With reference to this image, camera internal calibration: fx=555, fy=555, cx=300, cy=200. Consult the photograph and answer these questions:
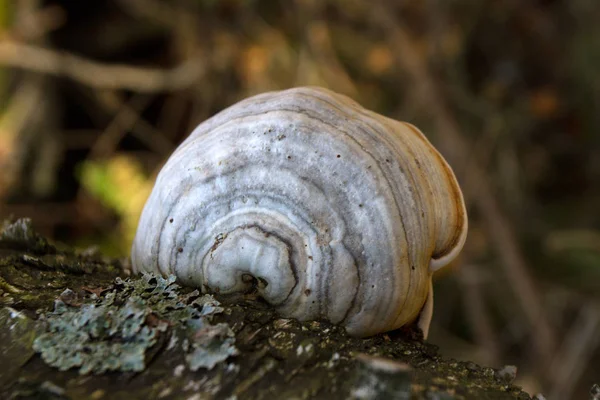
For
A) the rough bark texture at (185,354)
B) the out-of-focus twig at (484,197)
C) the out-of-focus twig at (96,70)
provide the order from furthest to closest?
the out-of-focus twig at (96,70), the out-of-focus twig at (484,197), the rough bark texture at (185,354)

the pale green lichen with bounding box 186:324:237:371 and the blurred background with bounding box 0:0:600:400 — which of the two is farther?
the blurred background with bounding box 0:0:600:400

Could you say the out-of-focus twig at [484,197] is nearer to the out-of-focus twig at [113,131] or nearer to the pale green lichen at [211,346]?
the out-of-focus twig at [113,131]

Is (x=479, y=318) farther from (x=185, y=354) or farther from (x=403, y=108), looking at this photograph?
(x=185, y=354)

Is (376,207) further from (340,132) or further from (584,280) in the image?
(584,280)

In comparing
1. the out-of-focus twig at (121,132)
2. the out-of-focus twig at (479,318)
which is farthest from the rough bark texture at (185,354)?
the out-of-focus twig at (121,132)

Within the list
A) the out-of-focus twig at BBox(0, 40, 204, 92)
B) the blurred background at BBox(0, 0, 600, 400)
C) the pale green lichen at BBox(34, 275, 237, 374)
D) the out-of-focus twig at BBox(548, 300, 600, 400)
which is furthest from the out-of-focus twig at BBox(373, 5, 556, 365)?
the pale green lichen at BBox(34, 275, 237, 374)

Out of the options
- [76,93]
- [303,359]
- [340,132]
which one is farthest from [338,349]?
[76,93]

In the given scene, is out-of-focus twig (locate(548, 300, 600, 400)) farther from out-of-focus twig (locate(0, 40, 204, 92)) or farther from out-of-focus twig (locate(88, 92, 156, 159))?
out-of-focus twig (locate(88, 92, 156, 159))
